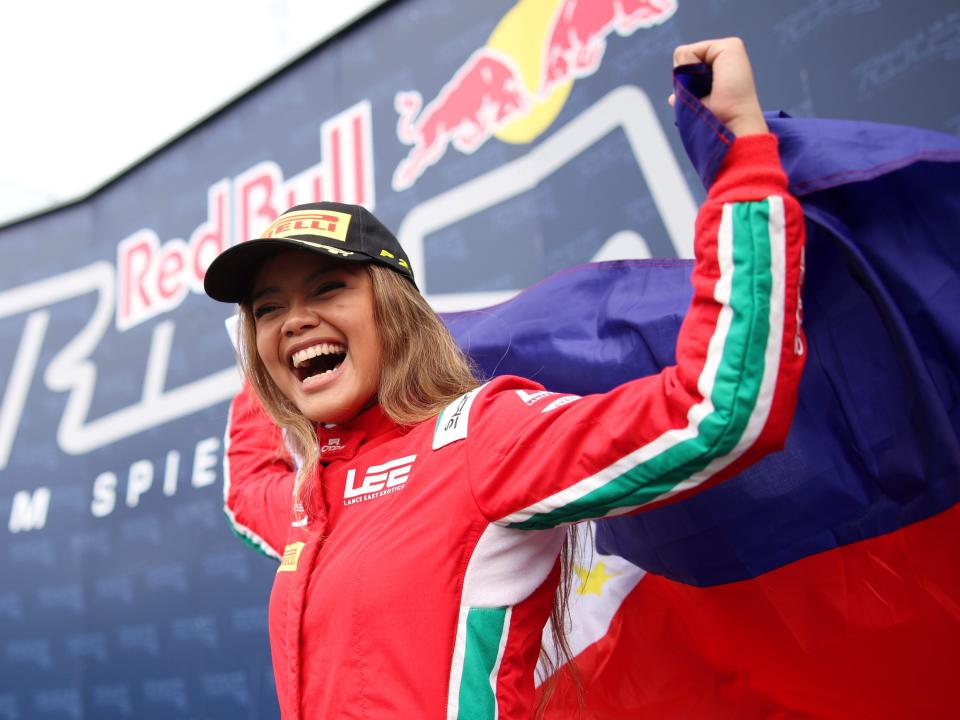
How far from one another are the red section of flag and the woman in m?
0.26

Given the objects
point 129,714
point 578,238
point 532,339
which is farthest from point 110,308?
point 532,339

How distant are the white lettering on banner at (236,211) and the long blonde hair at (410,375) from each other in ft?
4.83

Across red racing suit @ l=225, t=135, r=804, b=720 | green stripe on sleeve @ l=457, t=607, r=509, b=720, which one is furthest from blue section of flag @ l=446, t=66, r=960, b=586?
green stripe on sleeve @ l=457, t=607, r=509, b=720

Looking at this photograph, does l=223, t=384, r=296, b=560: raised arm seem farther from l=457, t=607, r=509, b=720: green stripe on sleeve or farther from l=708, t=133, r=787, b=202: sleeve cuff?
l=708, t=133, r=787, b=202: sleeve cuff

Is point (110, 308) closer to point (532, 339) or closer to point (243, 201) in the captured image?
point (243, 201)

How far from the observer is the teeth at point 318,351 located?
102 centimetres

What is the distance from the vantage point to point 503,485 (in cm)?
80

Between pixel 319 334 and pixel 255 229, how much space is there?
186 cm

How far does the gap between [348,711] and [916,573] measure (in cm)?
62

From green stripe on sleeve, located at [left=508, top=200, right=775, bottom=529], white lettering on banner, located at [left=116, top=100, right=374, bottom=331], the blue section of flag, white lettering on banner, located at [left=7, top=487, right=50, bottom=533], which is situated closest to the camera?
green stripe on sleeve, located at [left=508, top=200, right=775, bottom=529]

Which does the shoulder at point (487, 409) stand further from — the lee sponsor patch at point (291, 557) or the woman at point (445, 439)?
the lee sponsor patch at point (291, 557)

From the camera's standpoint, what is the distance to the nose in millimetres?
1023

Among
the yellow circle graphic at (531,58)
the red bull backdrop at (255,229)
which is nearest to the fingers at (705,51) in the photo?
the red bull backdrop at (255,229)

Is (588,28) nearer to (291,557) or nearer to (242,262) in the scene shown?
(242,262)
